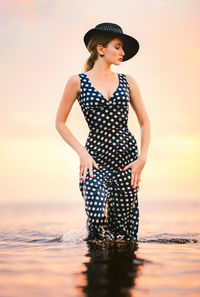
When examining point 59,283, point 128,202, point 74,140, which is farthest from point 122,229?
point 59,283

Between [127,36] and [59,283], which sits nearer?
[59,283]

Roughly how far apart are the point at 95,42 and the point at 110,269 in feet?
8.36

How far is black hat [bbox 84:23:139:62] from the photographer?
4.37 m

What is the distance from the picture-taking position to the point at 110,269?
9.22 feet

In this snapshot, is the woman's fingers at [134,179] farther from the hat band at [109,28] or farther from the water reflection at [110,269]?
the hat band at [109,28]

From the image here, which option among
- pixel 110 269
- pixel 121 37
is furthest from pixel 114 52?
pixel 110 269

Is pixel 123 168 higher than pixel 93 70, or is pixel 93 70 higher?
pixel 93 70

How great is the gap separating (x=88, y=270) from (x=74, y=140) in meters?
1.70

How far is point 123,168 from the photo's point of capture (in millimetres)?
4234

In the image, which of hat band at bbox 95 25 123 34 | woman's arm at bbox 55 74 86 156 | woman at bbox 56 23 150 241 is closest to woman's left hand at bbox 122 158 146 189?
woman at bbox 56 23 150 241

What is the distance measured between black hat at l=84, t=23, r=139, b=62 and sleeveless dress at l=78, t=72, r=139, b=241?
1.58 ft

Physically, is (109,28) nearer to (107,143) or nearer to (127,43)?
(127,43)

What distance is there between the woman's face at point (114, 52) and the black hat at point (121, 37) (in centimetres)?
9

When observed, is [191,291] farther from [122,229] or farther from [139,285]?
[122,229]
